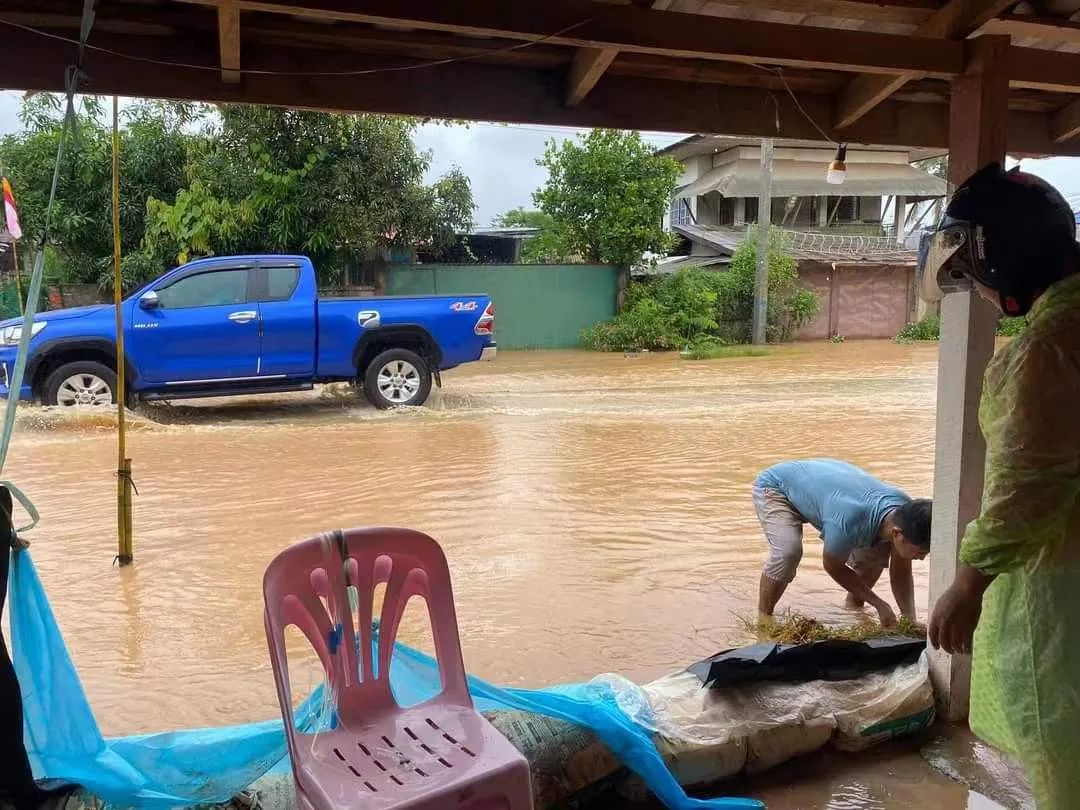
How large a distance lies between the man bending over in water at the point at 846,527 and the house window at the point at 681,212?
80.8 feet

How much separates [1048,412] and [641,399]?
10551 millimetres

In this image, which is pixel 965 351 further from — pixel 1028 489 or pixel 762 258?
pixel 762 258

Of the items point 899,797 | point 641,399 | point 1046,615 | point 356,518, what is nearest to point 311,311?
point 356,518

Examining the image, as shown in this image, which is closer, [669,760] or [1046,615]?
[1046,615]

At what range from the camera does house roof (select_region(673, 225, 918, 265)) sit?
73.9ft

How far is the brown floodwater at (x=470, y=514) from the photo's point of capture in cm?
431

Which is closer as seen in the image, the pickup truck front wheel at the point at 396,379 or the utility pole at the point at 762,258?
the pickup truck front wheel at the point at 396,379

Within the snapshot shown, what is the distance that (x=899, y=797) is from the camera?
292cm

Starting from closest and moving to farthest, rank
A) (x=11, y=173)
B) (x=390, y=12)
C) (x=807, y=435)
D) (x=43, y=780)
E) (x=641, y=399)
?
(x=43, y=780), (x=390, y=12), (x=807, y=435), (x=641, y=399), (x=11, y=173)

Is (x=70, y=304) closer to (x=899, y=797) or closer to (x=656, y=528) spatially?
(x=656, y=528)

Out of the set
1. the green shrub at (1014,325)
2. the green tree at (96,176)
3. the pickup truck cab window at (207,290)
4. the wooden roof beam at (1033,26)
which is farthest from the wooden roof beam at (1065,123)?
the green tree at (96,176)

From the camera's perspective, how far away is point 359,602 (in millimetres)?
2340

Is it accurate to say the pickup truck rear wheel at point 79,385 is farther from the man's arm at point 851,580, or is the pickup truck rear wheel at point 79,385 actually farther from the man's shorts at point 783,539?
the man's arm at point 851,580

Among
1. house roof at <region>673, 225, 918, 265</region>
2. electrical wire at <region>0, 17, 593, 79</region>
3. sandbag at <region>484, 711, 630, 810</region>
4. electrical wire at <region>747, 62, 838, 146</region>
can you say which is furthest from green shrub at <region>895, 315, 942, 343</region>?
sandbag at <region>484, 711, 630, 810</region>
